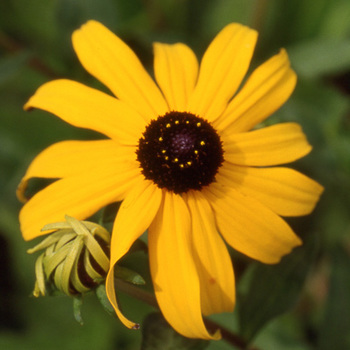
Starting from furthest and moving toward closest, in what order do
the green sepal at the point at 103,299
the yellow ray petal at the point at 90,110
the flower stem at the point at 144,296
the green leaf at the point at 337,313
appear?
the green leaf at the point at 337,313, the yellow ray petal at the point at 90,110, the flower stem at the point at 144,296, the green sepal at the point at 103,299

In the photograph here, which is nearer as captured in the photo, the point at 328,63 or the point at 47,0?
the point at 328,63

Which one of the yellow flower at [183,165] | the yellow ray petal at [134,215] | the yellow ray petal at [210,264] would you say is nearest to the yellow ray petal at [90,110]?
Result: the yellow flower at [183,165]

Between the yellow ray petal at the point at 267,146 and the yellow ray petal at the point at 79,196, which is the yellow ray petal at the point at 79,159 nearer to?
the yellow ray petal at the point at 79,196

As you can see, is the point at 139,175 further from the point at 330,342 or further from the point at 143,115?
the point at 330,342

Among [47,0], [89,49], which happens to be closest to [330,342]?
[89,49]

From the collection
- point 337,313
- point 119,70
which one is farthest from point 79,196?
point 337,313

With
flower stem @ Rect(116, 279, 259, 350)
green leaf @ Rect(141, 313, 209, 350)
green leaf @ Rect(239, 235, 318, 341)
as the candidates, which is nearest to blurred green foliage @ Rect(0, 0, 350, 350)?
green leaf @ Rect(239, 235, 318, 341)

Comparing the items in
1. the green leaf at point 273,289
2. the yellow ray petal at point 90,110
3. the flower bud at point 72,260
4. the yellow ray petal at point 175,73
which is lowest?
the green leaf at point 273,289

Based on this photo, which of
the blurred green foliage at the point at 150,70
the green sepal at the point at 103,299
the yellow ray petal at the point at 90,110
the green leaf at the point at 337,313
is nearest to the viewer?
the green sepal at the point at 103,299
